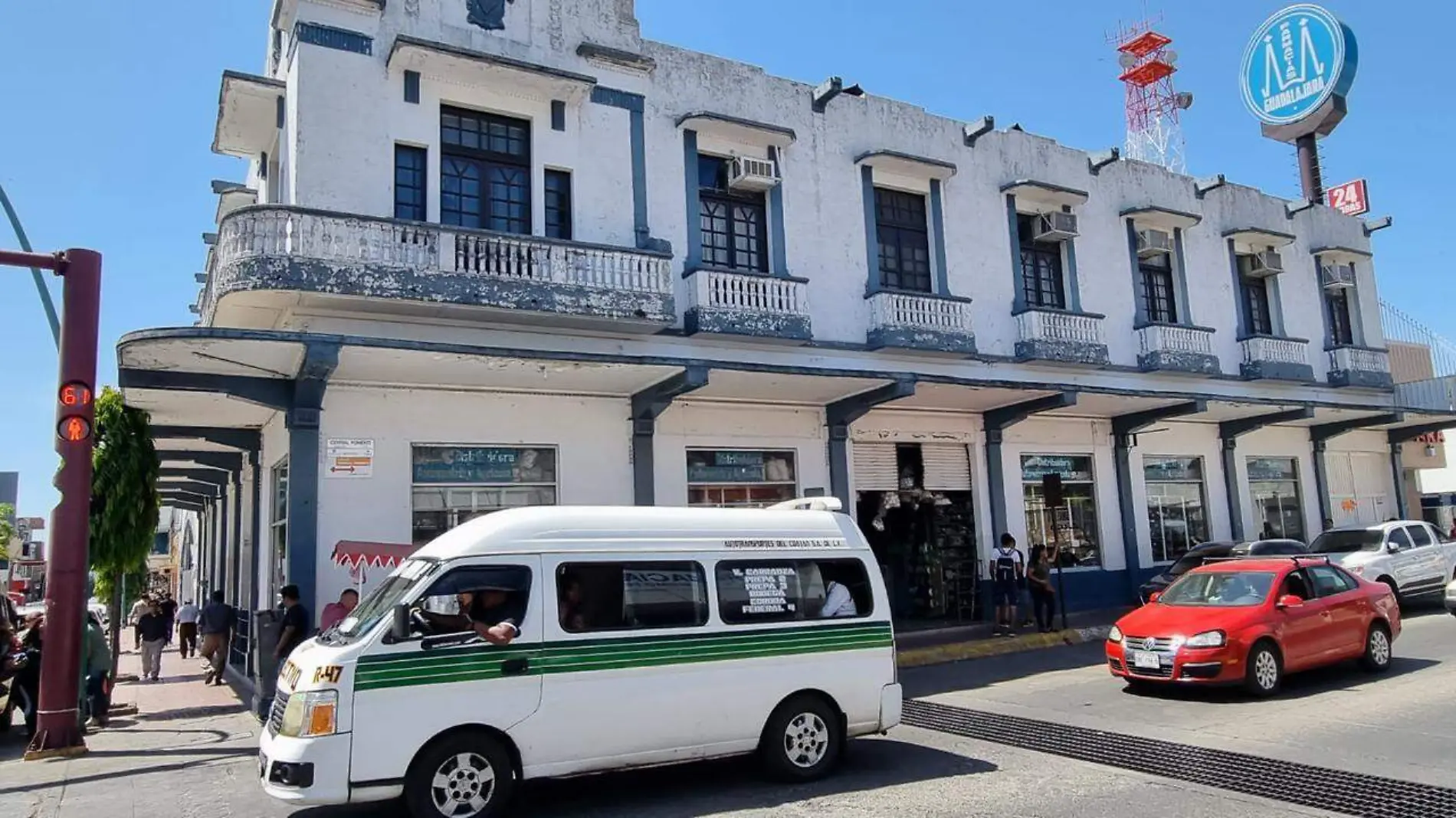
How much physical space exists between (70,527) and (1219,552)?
57.4 ft

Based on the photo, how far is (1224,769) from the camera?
789 centimetres

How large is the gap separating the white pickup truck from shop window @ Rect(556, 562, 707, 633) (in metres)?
14.3

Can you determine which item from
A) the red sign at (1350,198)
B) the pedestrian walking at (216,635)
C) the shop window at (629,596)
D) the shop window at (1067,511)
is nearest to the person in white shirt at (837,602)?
the shop window at (629,596)

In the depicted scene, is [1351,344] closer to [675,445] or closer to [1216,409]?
[1216,409]

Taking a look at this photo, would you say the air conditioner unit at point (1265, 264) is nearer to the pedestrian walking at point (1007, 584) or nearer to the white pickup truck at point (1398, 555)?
the white pickup truck at point (1398, 555)

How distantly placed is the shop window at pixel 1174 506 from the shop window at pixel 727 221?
10247mm

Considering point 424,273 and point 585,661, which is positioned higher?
point 424,273

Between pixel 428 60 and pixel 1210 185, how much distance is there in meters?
17.4

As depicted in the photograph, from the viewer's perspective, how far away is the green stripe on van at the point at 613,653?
682 cm

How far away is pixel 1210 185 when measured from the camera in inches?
894

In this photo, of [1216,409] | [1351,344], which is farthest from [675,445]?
[1351,344]

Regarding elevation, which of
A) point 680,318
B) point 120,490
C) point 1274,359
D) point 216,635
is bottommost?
point 216,635

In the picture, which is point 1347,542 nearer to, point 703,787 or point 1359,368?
point 1359,368

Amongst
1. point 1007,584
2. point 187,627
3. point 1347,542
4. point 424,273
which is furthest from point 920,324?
point 187,627
